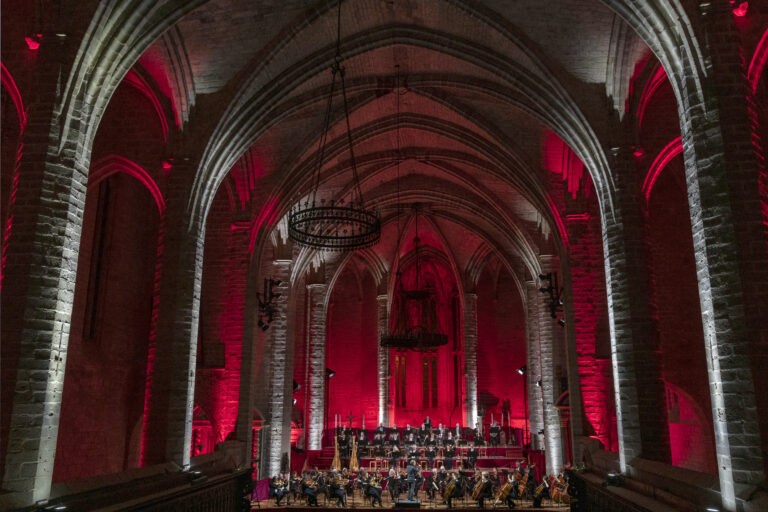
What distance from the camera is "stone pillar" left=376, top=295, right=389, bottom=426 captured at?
89.5 feet

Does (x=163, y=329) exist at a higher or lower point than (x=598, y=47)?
lower

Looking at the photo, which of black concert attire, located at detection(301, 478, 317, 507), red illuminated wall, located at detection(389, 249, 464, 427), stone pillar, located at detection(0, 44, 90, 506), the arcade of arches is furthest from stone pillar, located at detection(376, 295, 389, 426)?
stone pillar, located at detection(0, 44, 90, 506)

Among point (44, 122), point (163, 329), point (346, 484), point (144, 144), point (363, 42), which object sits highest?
point (363, 42)

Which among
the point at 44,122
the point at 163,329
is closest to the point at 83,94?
the point at 44,122

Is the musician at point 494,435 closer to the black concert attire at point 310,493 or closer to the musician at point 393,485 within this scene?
the musician at point 393,485

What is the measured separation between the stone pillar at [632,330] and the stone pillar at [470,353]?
605 inches

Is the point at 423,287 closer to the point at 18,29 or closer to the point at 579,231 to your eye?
the point at 579,231

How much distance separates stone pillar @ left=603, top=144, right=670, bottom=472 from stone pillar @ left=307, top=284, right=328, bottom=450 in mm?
14898

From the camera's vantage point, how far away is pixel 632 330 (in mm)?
11188

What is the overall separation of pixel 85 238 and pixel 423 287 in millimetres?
18876

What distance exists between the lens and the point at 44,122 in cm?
813

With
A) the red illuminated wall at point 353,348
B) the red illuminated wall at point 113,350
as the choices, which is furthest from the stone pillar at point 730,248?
the red illuminated wall at point 353,348

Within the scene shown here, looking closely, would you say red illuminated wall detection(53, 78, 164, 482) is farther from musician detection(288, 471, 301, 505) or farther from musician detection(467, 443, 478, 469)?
musician detection(467, 443, 478, 469)

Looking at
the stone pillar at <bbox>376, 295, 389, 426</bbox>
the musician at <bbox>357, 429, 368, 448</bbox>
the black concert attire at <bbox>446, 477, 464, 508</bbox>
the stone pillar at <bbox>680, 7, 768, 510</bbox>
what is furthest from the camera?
the stone pillar at <bbox>376, 295, 389, 426</bbox>
